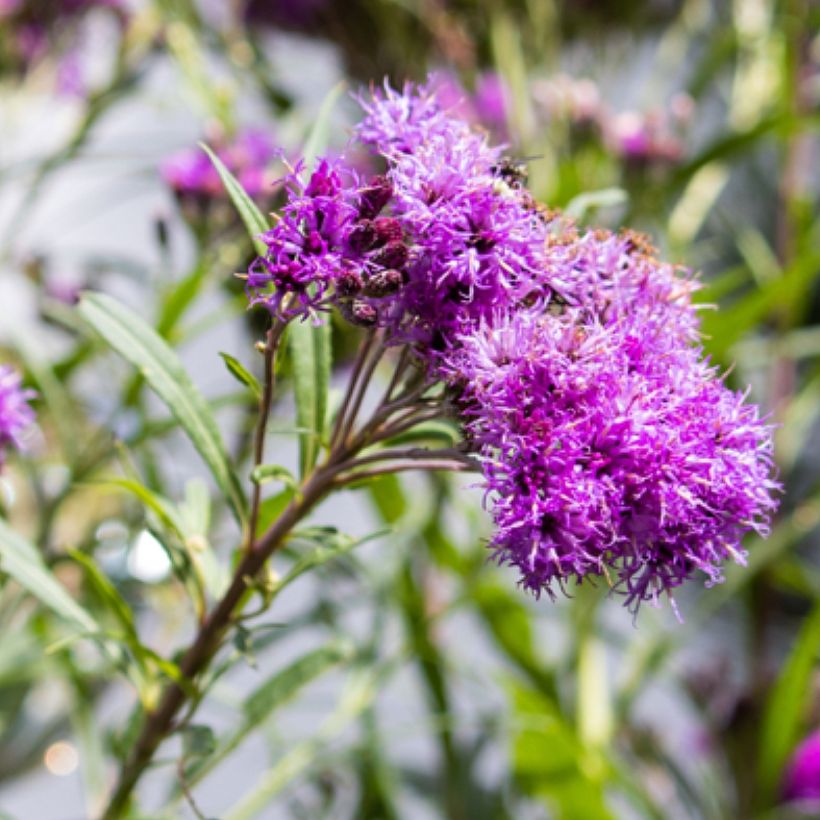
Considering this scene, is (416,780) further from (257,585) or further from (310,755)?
(257,585)

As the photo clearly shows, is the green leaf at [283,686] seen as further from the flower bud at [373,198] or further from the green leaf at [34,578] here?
the flower bud at [373,198]

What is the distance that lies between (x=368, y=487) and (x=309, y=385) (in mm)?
455

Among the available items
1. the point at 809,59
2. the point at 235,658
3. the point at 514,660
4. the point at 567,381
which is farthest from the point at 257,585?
the point at 809,59

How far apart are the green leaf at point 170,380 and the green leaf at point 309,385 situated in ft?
0.12

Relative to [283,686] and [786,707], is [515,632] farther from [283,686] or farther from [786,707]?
[283,686]

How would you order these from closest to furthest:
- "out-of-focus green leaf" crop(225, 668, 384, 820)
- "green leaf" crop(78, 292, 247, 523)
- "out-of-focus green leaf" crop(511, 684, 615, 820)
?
"green leaf" crop(78, 292, 247, 523)
"out-of-focus green leaf" crop(225, 668, 384, 820)
"out-of-focus green leaf" crop(511, 684, 615, 820)

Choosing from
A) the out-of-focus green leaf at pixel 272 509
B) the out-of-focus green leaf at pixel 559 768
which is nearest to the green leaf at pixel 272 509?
the out-of-focus green leaf at pixel 272 509

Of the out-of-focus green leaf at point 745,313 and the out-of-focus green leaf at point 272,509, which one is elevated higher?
the out-of-focus green leaf at point 745,313

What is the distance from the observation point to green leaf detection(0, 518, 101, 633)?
1.58ft

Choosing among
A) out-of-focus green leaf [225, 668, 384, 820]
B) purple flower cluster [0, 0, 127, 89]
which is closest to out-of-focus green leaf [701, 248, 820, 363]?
out-of-focus green leaf [225, 668, 384, 820]

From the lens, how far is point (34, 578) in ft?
1.62

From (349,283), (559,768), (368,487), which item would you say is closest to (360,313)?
(349,283)

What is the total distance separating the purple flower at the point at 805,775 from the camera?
1131 millimetres

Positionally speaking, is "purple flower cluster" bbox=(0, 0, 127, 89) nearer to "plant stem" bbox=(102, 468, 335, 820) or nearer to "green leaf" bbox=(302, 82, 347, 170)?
"green leaf" bbox=(302, 82, 347, 170)
